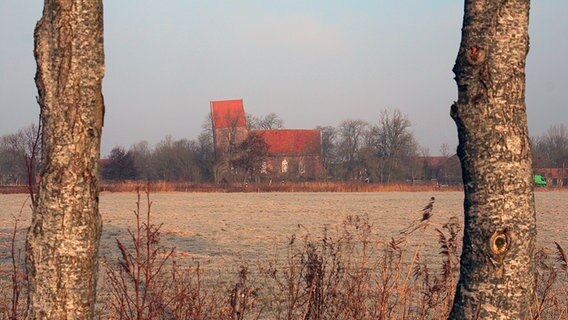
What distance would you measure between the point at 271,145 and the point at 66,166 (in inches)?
3957

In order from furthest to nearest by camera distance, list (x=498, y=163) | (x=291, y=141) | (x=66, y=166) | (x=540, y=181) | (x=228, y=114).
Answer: (x=291, y=141) < (x=228, y=114) < (x=540, y=181) < (x=498, y=163) < (x=66, y=166)

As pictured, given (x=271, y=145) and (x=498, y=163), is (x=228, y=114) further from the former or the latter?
(x=498, y=163)

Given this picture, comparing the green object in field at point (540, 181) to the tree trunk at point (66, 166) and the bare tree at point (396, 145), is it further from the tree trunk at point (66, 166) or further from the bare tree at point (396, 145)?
the tree trunk at point (66, 166)

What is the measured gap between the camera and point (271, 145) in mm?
103312

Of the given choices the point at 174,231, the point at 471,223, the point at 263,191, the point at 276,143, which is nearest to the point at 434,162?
the point at 276,143

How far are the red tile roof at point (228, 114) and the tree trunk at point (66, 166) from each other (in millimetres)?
96979

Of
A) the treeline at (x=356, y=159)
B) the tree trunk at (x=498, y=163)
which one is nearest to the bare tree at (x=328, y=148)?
the treeline at (x=356, y=159)

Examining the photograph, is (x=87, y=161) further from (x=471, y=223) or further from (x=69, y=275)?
(x=471, y=223)

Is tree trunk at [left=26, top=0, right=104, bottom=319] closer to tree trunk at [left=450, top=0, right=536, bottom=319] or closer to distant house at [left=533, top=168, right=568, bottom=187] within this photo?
tree trunk at [left=450, top=0, right=536, bottom=319]

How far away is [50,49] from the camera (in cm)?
290

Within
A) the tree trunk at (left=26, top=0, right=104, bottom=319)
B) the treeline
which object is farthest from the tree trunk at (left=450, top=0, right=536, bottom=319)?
the treeline

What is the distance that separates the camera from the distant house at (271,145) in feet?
285

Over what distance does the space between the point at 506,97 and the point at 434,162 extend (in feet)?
323

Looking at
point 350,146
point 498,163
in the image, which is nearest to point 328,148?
point 350,146
